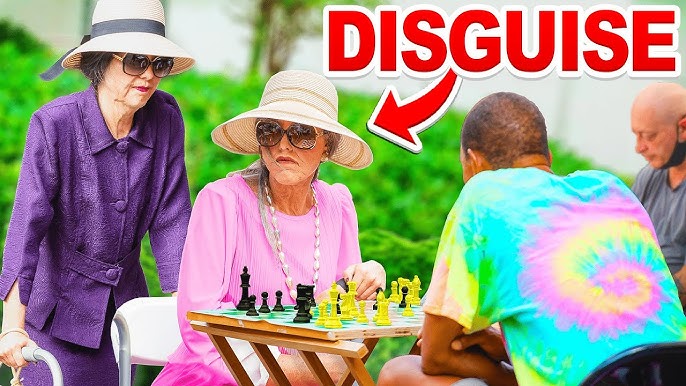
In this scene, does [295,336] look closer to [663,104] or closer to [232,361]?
[232,361]

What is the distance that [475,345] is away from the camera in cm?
313

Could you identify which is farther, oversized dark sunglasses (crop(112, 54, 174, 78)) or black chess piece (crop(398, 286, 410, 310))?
oversized dark sunglasses (crop(112, 54, 174, 78))

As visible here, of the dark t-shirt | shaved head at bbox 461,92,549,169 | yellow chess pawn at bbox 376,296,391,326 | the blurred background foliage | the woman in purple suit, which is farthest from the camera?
the blurred background foliage

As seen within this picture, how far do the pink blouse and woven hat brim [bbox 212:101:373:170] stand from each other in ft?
0.74

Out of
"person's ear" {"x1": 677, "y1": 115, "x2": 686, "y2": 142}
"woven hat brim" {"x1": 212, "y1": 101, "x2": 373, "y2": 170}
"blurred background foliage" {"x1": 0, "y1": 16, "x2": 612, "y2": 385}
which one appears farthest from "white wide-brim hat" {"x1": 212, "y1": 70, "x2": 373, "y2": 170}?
"blurred background foliage" {"x1": 0, "y1": 16, "x2": 612, "y2": 385}

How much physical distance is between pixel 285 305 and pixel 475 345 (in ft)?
2.92

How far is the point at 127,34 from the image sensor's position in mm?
4246

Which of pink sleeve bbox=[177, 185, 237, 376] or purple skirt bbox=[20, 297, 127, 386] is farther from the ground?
pink sleeve bbox=[177, 185, 237, 376]

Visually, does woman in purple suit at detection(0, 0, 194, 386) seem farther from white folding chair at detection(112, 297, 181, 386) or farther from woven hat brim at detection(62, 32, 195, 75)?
white folding chair at detection(112, 297, 181, 386)

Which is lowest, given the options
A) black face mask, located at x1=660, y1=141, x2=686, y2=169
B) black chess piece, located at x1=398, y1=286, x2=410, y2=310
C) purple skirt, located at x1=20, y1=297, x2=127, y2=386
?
purple skirt, located at x1=20, y1=297, x2=127, y2=386

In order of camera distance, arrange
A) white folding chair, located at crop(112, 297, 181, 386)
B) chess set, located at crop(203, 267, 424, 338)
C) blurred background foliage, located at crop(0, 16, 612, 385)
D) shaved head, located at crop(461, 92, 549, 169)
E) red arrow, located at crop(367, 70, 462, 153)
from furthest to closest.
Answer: blurred background foliage, located at crop(0, 16, 612, 385), red arrow, located at crop(367, 70, 462, 153), white folding chair, located at crop(112, 297, 181, 386), chess set, located at crop(203, 267, 424, 338), shaved head, located at crop(461, 92, 549, 169)

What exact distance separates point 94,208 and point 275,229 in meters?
0.70

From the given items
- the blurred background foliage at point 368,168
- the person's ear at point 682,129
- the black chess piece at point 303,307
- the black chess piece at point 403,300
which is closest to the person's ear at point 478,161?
the black chess piece at point 303,307

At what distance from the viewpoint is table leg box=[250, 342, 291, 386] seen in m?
3.43
